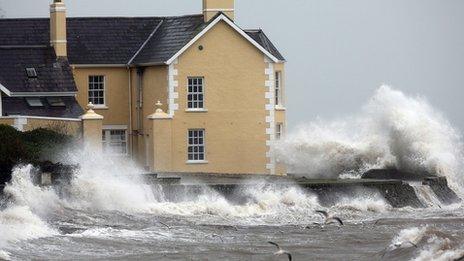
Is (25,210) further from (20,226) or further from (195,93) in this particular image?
(195,93)

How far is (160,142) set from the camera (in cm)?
5375

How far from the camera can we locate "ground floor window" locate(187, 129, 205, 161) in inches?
2142

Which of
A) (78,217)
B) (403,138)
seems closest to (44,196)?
(78,217)

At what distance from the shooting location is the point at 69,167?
46938 mm

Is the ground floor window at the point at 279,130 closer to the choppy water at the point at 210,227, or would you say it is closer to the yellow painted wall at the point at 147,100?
the yellow painted wall at the point at 147,100

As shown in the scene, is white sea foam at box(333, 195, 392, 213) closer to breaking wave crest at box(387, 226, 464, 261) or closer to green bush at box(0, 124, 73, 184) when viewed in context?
green bush at box(0, 124, 73, 184)

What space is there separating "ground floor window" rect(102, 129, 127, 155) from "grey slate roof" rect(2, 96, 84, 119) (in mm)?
2390

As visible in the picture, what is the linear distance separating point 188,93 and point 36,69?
4.90m

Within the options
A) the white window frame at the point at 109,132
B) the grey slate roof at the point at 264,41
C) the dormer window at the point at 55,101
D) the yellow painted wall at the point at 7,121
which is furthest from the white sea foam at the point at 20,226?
the grey slate roof at the point at 264,41

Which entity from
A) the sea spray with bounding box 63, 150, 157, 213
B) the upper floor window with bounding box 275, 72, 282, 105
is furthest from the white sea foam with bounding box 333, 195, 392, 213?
the upper floor window with bounding box 275, 72, 282, 105

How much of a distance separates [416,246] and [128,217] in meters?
9.99

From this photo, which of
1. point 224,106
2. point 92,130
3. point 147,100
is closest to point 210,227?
point 92,130

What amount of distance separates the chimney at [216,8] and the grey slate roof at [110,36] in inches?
29.7

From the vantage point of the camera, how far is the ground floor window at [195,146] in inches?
2142
